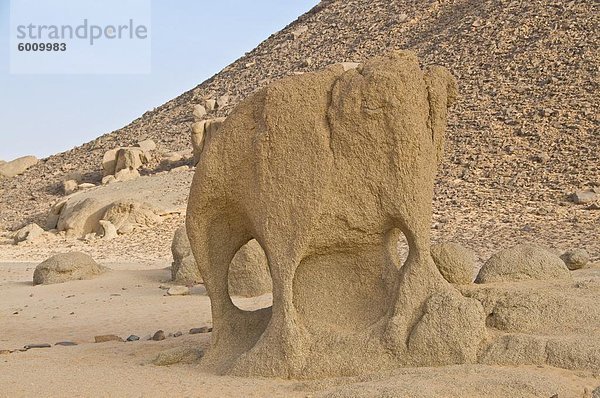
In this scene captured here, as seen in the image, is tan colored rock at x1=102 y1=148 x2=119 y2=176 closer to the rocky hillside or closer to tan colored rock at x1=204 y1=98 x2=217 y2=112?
the rocky hillside

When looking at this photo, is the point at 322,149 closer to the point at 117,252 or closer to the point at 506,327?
the point at 506,327

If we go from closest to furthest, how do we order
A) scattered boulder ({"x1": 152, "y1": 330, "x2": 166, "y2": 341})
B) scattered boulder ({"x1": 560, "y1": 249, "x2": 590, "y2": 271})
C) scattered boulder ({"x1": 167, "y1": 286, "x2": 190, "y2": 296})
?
scattered boulder ({"x1": 152, "y1": 330, "x2": 166, "y2": 341}) < scattered boulder ({"x1": 560, "y1": 249, "x2": 590, "y2": 271}) < scattered boulder ({"x1": 167, "y1": 286, "x2": 190, "y2": 296})

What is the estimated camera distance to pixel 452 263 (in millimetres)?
9633

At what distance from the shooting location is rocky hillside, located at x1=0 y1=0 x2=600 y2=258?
20.9m

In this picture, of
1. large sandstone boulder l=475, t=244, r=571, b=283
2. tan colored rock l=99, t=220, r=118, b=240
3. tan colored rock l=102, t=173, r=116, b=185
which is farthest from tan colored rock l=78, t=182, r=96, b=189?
large sandstone boulder l=475, t=244, r=571, b=283

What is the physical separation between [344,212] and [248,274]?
218 inches

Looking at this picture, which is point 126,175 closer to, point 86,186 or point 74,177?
point 86,186

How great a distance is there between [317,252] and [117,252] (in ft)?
46.3

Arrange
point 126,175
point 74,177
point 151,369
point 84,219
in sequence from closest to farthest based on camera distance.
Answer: point 151,369
point 84,219
point 126,175
point 74,177

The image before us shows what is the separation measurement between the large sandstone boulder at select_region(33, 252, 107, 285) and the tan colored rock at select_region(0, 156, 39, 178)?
942 inches

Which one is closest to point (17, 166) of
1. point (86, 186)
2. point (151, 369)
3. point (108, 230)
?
point (86, 186)

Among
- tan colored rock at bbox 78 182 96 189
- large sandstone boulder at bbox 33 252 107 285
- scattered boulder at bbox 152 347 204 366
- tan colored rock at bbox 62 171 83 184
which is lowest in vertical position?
scattered boulder at bbox 152 347 204 366

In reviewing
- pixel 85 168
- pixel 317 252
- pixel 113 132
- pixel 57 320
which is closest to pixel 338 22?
pixel 113 132

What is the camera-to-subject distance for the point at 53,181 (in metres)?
34.5
